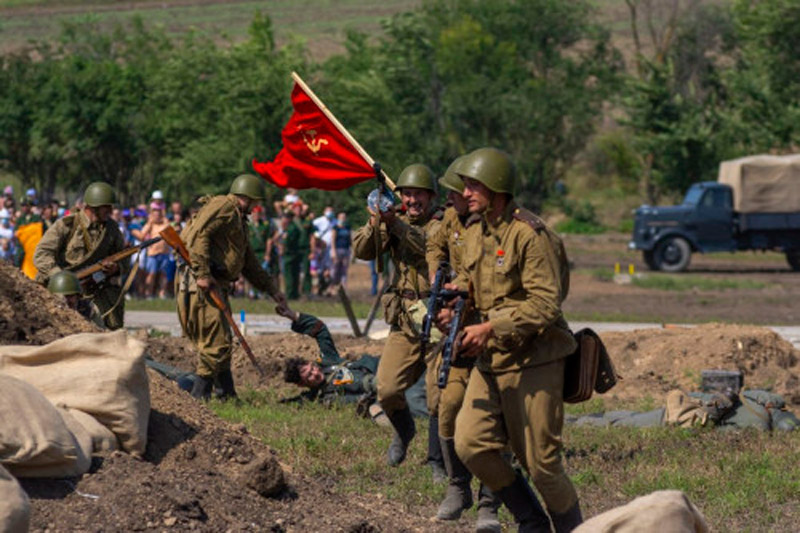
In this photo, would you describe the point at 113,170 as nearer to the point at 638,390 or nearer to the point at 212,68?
the point at 212,68

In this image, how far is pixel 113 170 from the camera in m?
42.8

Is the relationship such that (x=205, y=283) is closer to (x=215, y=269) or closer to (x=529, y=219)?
(x=215, y=269)

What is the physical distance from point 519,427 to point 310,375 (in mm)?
5038

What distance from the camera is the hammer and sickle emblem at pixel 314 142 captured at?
1123 centimetres

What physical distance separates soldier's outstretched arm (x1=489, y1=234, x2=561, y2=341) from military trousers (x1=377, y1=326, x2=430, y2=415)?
8.43ft

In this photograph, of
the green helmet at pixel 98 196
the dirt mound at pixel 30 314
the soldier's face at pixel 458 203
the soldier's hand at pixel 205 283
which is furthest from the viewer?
the green helmet at pixel 98 196

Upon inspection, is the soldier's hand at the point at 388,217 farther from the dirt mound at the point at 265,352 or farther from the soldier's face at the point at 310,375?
the dirt mound at the point at 265,352

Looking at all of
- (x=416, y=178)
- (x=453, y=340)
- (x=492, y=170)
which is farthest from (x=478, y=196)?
(x=416, y=178)

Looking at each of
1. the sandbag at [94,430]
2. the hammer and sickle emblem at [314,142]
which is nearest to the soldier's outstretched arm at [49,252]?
the hammer and sickle emblem at [314,142]

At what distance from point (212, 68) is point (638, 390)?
28.8m

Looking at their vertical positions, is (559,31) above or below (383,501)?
above

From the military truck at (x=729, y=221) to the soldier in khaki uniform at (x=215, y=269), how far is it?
24.1m

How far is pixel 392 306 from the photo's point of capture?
9727mm

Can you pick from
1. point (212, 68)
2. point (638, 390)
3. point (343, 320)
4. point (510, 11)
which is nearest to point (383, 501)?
point (638, 390)
